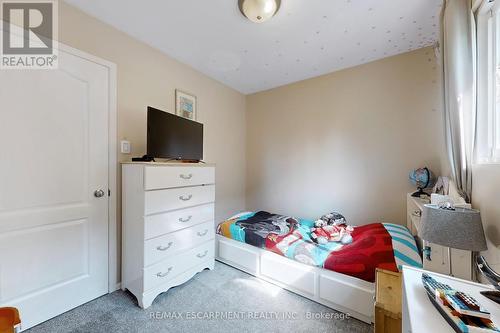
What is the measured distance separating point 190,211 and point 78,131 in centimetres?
117

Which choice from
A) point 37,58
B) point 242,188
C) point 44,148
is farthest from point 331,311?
point 37,58

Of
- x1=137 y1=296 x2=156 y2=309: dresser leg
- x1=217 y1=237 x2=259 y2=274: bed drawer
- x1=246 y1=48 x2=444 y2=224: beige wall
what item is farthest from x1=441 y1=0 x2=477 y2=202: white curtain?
x1=137 y1=296 x2=156 y2=309: dresser leg

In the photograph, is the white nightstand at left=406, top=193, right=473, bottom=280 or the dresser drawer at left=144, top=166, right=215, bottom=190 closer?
the white nightstand at left=406, top=193, right=473, bottom=280

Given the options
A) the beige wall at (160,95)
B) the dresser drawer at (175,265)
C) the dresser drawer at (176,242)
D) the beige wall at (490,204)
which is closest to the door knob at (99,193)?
the beige wall at (160,95)

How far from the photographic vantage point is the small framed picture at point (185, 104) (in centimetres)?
243

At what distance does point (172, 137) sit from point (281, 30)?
147 cm

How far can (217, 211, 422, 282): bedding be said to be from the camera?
1529 mm

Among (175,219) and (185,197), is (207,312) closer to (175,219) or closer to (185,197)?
(175,219)

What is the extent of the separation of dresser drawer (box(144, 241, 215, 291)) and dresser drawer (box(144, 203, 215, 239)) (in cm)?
27

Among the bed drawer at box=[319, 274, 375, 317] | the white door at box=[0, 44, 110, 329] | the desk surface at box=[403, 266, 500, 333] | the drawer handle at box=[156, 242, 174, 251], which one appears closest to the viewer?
the desk surface at box=[403, 266, 500, 333]

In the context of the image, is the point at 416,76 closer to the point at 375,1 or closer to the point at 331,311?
the point at 375,1

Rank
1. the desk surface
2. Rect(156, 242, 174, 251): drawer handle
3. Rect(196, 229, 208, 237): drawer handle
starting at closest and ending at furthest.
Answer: the desk surface, Rect(156, 242, 174, 251): drawer handle, Rect(196, 229, 208, 237): drawer handle

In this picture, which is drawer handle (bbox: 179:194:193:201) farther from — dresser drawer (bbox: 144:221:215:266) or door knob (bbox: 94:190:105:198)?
door knob (bbox: 94:190:105:198)

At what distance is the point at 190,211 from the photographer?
2020 millimetres
